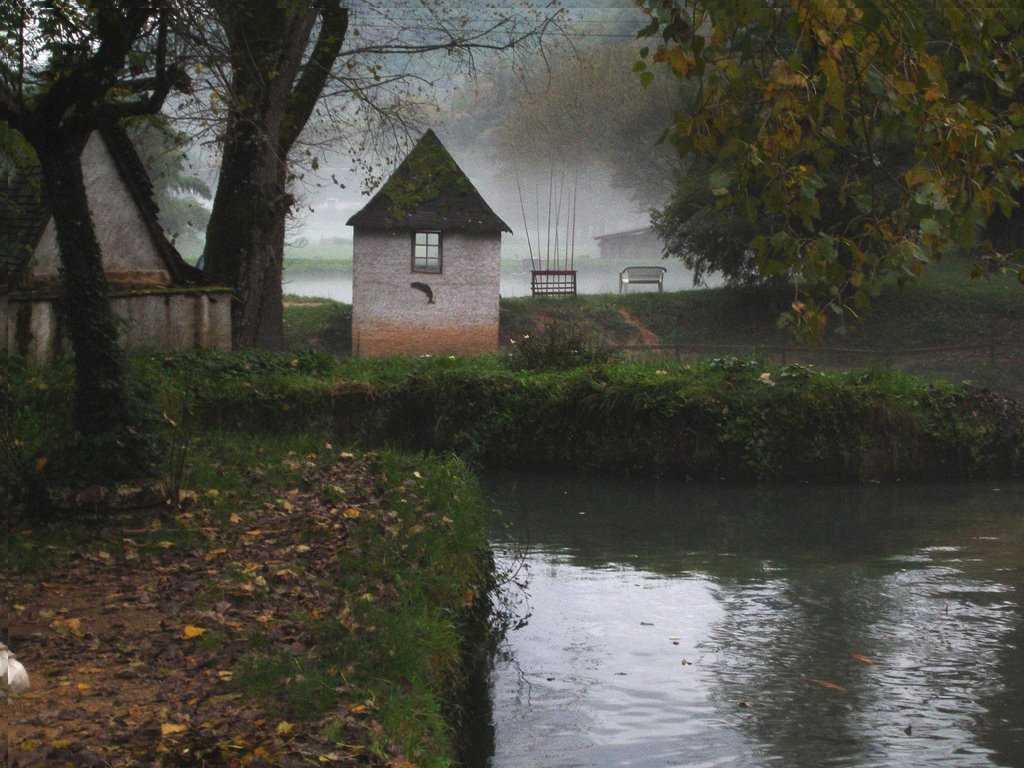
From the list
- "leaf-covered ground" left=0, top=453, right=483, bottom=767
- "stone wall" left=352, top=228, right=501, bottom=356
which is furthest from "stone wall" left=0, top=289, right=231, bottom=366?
"stone wall" left=352, top=228, right=501, bottom=356

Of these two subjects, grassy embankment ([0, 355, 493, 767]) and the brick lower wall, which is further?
the brick lower wall

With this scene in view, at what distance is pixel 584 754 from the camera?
7.52 metres

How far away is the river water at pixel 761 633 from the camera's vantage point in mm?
7867

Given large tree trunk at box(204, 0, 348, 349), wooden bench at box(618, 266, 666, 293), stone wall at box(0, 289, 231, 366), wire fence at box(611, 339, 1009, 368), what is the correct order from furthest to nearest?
wooden bench at box(618, 266, 666, 293) → wire fence at box(611, 339, 1009, 368) → stone wall at box(0, 289, 231, 366) → large tree trunk at box(204, 0, 348, 349)

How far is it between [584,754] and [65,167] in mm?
5826

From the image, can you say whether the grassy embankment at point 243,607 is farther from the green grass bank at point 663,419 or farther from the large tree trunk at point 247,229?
the large tree trunk at point 247,229

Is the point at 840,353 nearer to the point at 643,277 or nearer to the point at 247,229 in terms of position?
the point at 643,277

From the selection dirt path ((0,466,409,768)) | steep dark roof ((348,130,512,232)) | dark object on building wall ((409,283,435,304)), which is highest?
steep dark roof ((348,130,512,232))

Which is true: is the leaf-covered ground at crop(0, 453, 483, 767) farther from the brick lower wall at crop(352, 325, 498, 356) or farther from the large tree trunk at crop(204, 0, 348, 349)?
the brick lower wall at crop(352, 325, 498, 356)

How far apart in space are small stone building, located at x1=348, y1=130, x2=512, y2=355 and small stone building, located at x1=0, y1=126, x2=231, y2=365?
44.4ft

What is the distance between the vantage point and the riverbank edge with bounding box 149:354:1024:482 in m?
18.5

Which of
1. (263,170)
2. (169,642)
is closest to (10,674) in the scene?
(169,642)

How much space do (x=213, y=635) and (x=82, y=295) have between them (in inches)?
147

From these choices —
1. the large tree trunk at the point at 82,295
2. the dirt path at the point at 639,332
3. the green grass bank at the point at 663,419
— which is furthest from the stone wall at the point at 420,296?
the large tree trunk at the point at 82,295
